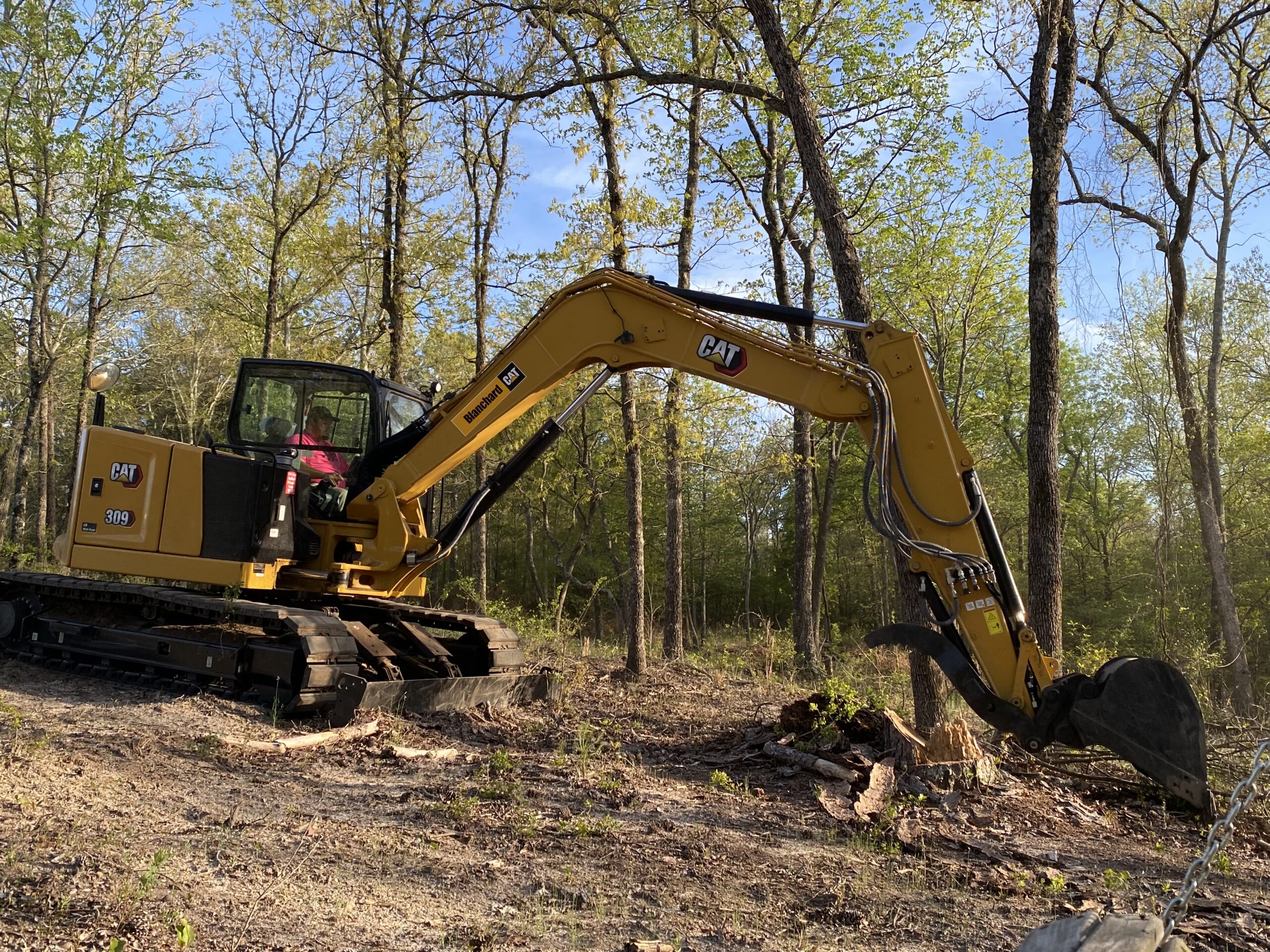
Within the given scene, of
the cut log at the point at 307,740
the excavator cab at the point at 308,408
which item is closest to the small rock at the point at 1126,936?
the cut log at the point at 307,740

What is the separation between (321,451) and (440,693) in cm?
263

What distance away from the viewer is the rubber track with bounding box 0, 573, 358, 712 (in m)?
7.16

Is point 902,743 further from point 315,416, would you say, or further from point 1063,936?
point 315,416

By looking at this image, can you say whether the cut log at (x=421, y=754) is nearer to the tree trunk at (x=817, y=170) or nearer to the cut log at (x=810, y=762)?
the cut log at (x=810, y=762)

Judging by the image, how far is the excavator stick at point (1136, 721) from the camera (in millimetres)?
4387

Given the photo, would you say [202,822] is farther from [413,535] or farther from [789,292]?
[789,292]

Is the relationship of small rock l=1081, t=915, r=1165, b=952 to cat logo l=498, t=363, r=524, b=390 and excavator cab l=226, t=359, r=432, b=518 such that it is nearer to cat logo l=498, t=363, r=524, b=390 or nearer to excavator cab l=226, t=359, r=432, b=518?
cat logo l=498, t=363, r=524, b=390

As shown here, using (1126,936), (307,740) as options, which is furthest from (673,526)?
(1126,936)

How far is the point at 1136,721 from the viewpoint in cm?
446

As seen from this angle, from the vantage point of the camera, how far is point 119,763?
5.61 m

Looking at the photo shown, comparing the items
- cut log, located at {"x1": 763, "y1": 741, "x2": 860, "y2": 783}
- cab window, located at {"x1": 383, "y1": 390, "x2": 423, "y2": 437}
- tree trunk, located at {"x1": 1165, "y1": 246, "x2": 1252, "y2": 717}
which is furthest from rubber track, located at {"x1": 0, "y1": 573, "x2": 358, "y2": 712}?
tree trunk, located at {"x1": 1165, "y1": 246, "x2": 1252, "y2": 717}

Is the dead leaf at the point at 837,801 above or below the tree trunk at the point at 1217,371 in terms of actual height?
below

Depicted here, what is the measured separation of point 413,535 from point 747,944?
5.64 meters

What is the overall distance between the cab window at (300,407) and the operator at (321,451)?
18 mm
